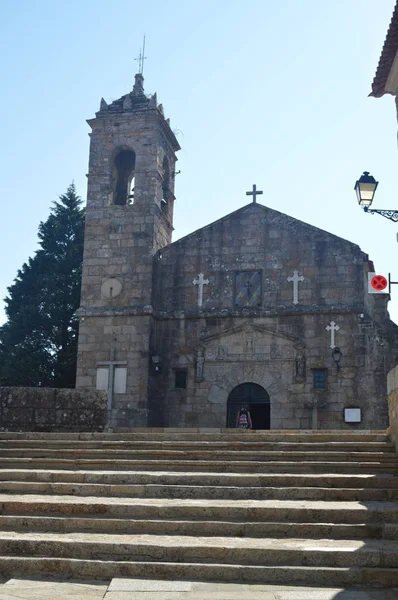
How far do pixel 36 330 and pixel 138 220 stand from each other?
1114cm

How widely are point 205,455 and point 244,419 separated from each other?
28.1ft

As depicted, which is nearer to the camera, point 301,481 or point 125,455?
point 301,481

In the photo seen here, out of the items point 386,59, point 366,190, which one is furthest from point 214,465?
point 386,59

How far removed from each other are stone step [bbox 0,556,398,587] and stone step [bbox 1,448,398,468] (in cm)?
319

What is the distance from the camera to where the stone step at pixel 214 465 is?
8.70m

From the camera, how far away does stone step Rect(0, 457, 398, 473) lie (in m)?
8.70

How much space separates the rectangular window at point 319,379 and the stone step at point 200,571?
42.3 feet

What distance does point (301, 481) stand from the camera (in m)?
8.15

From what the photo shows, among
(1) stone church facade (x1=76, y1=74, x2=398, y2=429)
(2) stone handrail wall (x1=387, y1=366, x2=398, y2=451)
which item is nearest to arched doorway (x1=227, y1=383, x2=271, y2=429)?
(1) stone church facade (x1=76, y1=74, x2=398, y2=429)

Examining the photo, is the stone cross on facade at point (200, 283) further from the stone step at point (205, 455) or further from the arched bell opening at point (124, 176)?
the stone step at point (205, 455)

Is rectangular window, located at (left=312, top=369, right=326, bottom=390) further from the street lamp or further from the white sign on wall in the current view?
the street lamp

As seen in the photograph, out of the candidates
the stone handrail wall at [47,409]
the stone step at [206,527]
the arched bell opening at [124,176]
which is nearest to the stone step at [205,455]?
the stone step at [206,527]

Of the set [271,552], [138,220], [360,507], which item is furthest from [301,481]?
[138,220]

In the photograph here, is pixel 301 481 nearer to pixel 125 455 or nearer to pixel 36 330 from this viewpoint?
pixel 125 455
